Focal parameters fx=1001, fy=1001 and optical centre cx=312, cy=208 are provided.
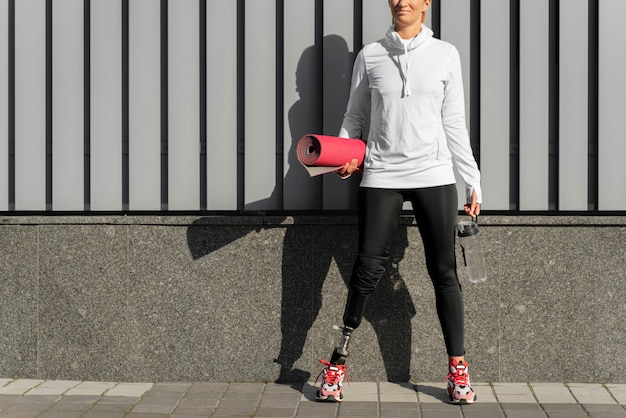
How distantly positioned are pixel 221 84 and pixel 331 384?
76.4 inches

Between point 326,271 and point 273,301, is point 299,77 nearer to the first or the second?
point 326,271

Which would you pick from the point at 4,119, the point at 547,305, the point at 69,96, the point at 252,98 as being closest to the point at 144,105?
the point at 69,96

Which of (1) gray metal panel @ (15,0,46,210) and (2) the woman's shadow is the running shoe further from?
(1) gray metal panel @ (15,0,46,210)

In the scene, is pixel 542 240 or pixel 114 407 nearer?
pixel 114 407

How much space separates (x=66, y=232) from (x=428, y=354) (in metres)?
2.29

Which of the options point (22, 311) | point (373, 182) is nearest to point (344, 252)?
point (373, 182)

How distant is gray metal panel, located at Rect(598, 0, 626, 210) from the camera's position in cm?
592

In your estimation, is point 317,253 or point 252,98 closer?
point 317,253

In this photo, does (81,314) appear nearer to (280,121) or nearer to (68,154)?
(68,154)

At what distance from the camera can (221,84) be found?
608 cm

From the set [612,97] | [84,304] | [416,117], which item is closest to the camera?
[416,117]

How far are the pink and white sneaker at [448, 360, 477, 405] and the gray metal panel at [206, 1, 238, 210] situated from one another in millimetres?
1815

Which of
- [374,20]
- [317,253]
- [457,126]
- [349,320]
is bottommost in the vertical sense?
[349,320]

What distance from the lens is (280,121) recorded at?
609cm
